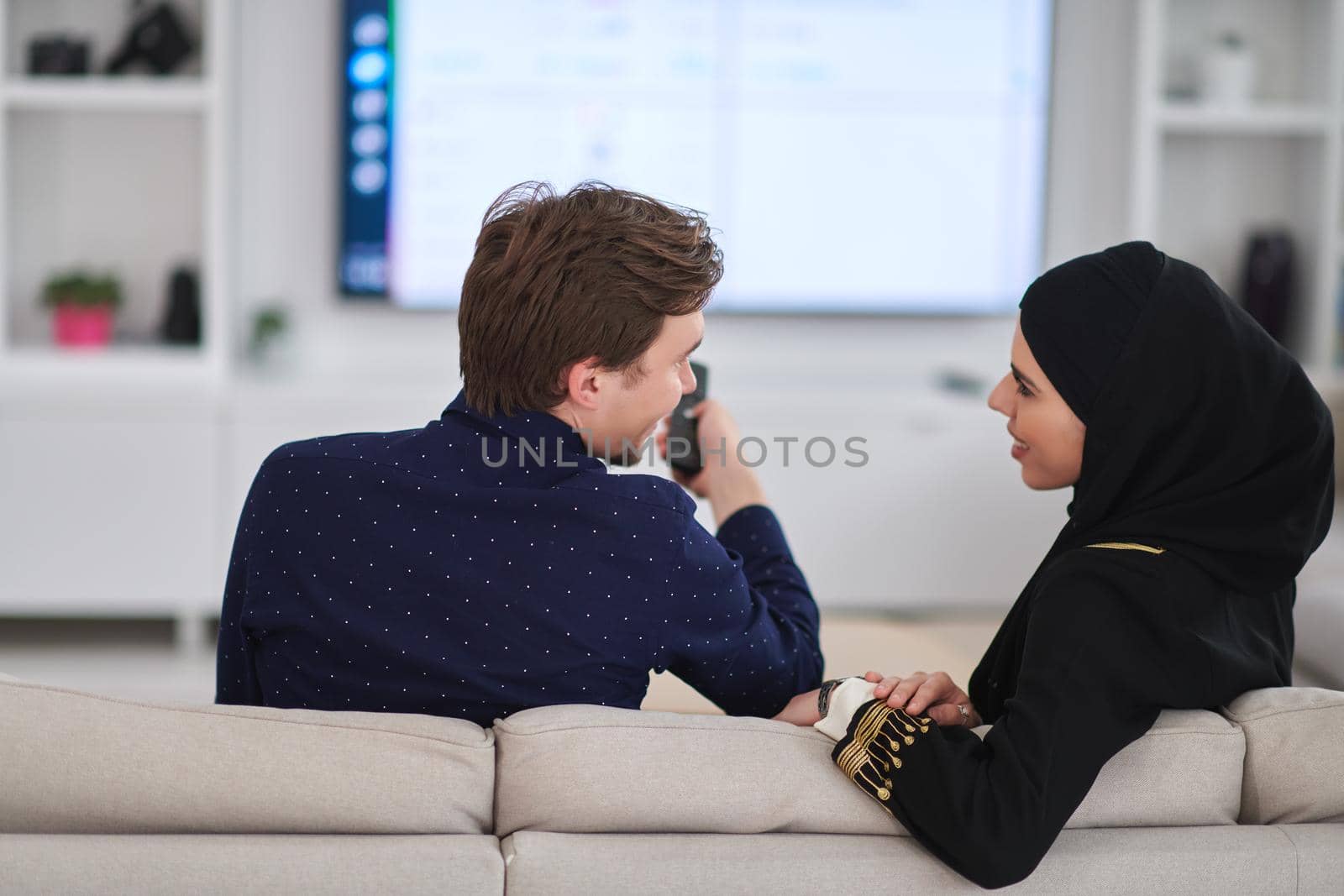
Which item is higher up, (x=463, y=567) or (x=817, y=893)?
(x=463, y=567)

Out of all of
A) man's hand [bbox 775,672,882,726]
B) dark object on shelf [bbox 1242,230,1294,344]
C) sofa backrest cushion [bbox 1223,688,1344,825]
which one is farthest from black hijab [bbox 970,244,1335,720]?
dark object on shelf [bbox 1242,230,1294,344]

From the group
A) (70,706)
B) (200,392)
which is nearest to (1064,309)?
(70,706)

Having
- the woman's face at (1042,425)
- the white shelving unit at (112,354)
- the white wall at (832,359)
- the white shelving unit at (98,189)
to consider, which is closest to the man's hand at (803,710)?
the woman's face at (1042,425)

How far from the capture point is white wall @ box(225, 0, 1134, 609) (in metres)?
3.71

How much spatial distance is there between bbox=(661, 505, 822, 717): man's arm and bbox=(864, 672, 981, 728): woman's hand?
0.39 ft

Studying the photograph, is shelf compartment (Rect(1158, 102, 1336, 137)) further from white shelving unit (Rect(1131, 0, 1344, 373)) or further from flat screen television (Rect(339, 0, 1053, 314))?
flat screen television (Rect(339, 0, 1053, 314))

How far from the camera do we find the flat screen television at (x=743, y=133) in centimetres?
385

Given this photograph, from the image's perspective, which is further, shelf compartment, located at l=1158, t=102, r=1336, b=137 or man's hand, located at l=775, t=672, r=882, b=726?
shelf compartment, located at l=1158, t=102, r=1336, b=137

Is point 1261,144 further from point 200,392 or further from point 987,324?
point 200,392

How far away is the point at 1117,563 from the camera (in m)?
1.13

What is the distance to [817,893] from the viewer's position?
1.00 meters

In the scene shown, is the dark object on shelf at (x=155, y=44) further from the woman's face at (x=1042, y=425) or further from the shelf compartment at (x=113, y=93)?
the woman's face at (x=1042, y=425)

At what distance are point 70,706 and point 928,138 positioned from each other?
3420 millimetres

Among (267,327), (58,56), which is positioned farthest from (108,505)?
(58,56)
